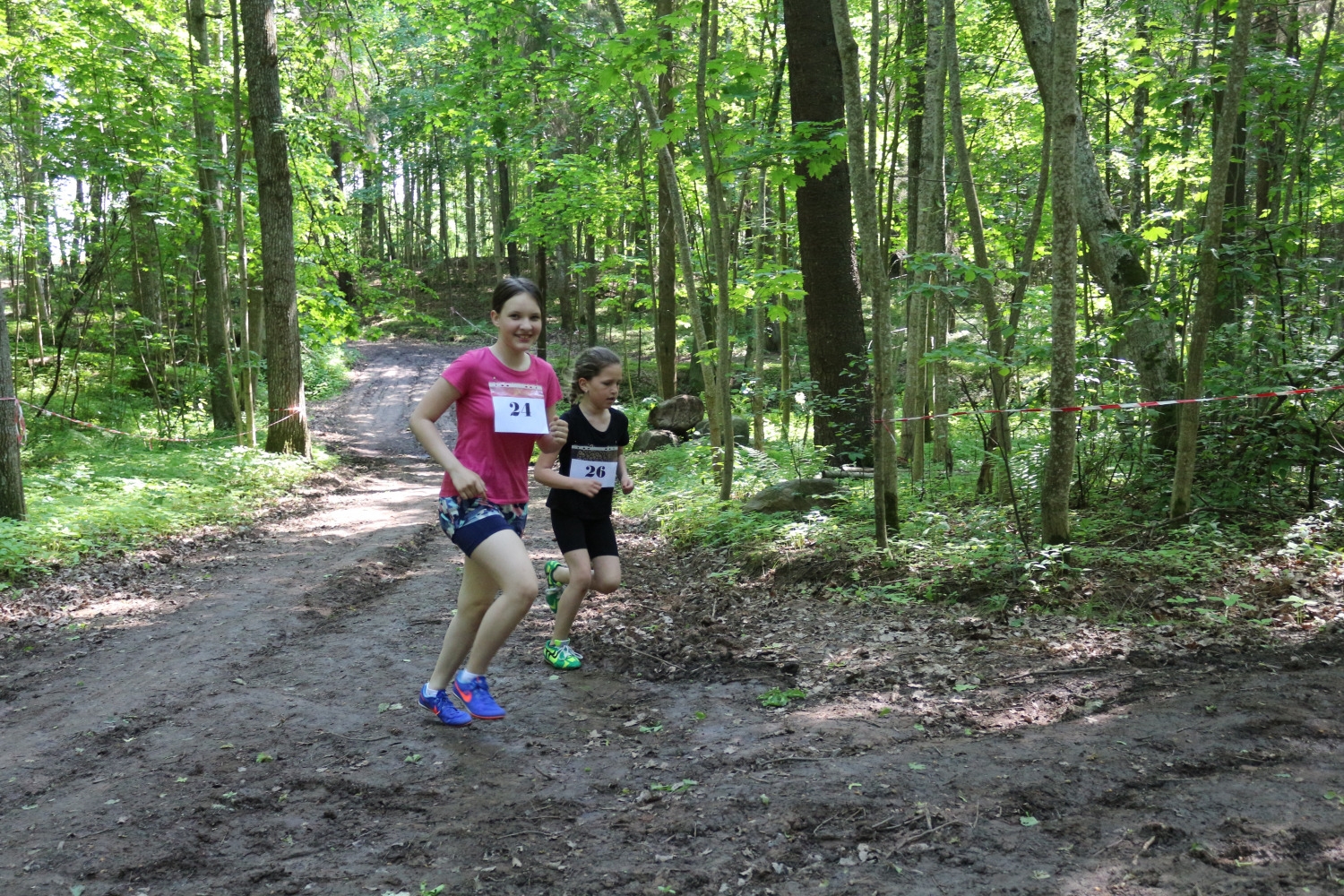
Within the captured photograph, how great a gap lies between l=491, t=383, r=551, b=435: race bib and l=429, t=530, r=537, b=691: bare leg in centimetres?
49

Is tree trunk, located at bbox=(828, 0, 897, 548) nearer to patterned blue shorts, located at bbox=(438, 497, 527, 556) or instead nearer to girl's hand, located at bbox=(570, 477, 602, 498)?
girl's hand, located at bbox=(570, 477, 602, 498)

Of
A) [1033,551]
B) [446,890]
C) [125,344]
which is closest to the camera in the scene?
[446,890]

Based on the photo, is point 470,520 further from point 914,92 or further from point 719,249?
point 914,92

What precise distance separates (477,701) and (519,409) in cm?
148

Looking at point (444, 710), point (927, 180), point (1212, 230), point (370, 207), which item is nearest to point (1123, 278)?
point (927, 180)

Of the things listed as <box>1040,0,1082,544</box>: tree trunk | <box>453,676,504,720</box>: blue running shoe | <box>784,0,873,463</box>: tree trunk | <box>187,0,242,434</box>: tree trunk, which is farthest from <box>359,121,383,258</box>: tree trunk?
<box>453,676,504,720</box>: blue running shoe

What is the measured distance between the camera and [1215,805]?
9.43 ft

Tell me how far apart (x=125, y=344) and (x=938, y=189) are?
1847 cm

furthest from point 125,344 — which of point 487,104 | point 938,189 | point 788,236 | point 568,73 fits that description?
point 938,189

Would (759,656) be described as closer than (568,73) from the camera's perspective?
Yes

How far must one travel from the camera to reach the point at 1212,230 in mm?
5699

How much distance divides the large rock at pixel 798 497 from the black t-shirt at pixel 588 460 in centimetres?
375

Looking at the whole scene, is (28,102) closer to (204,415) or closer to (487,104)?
(204,415)

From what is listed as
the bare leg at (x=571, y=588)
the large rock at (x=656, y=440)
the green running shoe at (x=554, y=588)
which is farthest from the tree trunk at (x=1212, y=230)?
→ the large rock at (x=656, y=440)
